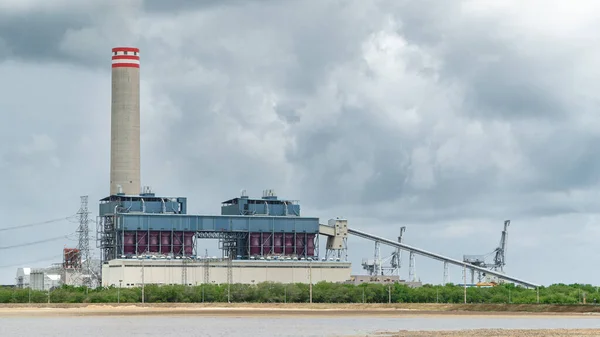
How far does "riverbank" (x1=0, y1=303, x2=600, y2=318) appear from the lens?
15000 centimetres

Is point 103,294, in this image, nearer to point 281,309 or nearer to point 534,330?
point 281,309

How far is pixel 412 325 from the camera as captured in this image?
11550 cm

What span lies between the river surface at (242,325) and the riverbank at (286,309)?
1555 centimetres

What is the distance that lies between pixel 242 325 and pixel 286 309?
56.6m

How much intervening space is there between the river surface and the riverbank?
15.5 m

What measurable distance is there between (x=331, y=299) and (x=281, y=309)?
930 inches

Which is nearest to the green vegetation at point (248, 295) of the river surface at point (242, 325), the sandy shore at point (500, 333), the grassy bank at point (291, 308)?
the grassy bank at point (291, 308)

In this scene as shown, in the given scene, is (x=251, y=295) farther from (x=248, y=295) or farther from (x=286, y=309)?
(x=286, y=309)

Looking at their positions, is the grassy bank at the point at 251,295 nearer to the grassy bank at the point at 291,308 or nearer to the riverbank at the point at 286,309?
the grassy bank at the point at 291,308

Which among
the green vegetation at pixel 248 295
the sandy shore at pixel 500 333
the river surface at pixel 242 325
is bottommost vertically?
the sandy shore at pixel 500 333

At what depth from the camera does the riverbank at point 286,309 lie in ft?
492

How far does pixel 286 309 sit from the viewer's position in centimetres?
17250

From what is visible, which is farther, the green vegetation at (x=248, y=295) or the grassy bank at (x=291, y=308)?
the green vegetation at (x=248, y=295)

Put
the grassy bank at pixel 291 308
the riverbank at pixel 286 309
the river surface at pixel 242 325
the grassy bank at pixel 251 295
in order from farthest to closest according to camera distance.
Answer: the grassy bank at pixel 251 295 < the grassy bank at pixel 291 308 < the riverbank at pixel 286 309 < the river surface at pixel 242 325
